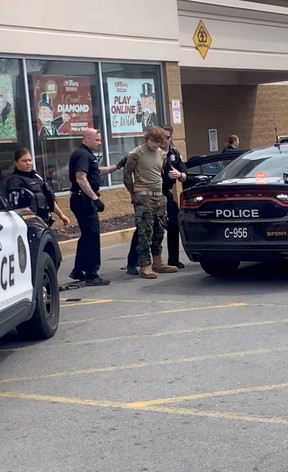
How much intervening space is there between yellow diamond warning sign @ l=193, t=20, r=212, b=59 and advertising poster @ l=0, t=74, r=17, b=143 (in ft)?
20.3

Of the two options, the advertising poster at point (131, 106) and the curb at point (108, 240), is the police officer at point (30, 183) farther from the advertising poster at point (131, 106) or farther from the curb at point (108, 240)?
the advertising poster at point (131, 106)

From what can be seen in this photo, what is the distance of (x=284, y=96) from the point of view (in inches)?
1072

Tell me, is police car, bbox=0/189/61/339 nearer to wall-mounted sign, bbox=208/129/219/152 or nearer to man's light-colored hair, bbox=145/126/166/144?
man's light-colored hair, bbox=145/126/166/144

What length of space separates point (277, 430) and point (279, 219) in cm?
453

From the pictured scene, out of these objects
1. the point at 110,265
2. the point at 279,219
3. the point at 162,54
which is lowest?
the point at 110,265

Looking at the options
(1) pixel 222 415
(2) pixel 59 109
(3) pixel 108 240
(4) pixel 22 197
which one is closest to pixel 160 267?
(4) pixel 22 197

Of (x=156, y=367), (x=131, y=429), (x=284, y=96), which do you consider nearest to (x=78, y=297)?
(x=156, y=367)

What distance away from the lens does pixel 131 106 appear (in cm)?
1766

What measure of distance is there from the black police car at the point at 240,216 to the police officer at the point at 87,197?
101 cm

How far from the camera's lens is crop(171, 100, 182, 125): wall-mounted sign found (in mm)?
18500

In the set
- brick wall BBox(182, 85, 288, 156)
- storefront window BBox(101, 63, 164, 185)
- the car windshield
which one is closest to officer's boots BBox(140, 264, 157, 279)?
the car windshield

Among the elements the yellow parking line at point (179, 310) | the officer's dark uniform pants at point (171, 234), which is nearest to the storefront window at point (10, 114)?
the officer's dark uniform pants at point (171, 234)

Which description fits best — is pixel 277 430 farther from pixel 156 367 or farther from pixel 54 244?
pixel 54 244

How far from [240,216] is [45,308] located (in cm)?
280
